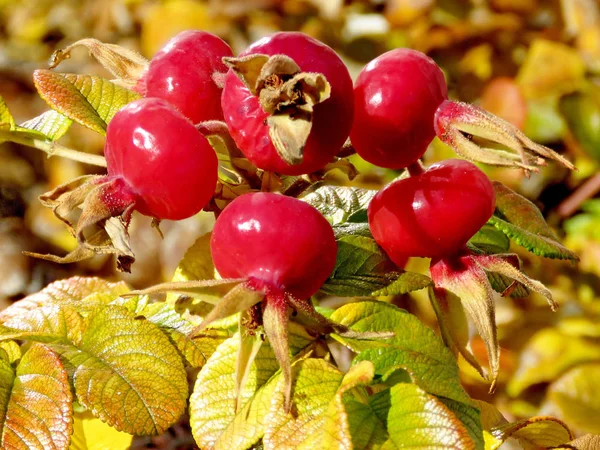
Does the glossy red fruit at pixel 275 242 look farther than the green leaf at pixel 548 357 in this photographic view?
No

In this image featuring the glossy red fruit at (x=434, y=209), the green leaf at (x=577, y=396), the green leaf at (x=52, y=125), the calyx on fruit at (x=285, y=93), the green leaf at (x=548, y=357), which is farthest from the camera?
the green leaf at (x=548, y=357)

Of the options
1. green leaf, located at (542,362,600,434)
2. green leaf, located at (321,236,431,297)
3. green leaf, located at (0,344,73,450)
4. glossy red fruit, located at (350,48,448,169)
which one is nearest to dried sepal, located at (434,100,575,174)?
glossy red fruit, located at (350,48,448,169)

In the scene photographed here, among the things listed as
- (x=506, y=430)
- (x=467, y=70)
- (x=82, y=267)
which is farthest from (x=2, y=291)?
(x=506, y=430)

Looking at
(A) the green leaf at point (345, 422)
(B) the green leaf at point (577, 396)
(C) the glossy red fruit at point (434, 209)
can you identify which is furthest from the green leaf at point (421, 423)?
(B) the green leaf at point (577, 396)

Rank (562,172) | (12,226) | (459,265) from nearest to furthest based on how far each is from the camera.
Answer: (459,265)
(562,172)
(12,226)

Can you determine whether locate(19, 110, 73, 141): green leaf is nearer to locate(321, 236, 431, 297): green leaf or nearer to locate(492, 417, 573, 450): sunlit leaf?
locate(321, 236, 431, 297): green leaf

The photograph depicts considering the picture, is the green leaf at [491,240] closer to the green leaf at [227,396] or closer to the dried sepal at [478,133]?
the dried sepal at [478,133]

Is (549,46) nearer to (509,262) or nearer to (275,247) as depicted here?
(509,262)
